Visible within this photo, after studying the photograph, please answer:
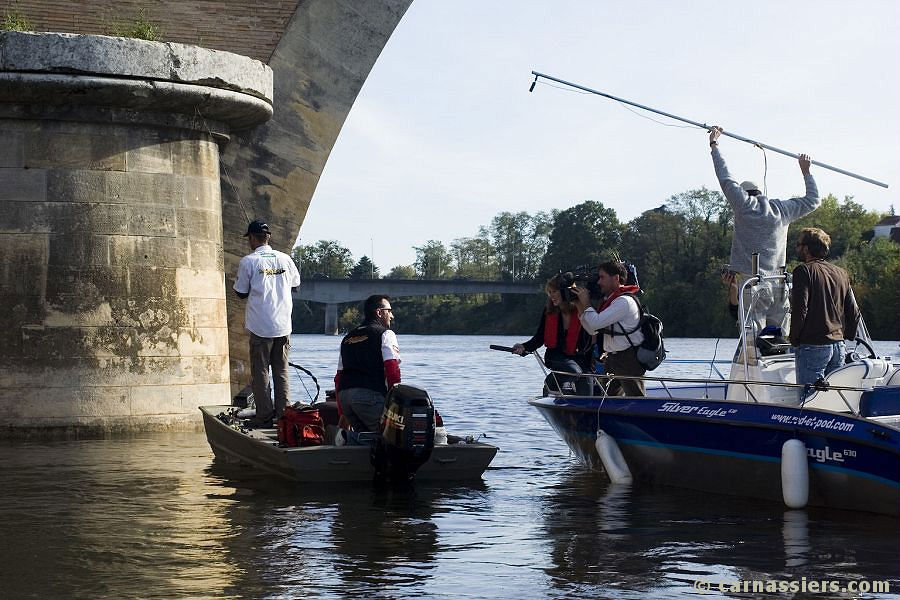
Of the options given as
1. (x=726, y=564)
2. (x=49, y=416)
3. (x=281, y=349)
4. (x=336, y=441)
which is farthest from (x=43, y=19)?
(x=726, y=564)

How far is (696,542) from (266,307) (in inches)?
189

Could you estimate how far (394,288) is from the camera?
7656 centimetres

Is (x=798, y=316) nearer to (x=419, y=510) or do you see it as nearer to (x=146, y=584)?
(x=419, y=510)

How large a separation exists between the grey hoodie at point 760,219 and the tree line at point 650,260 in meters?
38.8

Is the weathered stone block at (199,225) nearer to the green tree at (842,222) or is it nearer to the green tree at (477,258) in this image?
the green tree at (842,222)

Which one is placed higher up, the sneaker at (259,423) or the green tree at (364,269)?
the green tree at (364,269)

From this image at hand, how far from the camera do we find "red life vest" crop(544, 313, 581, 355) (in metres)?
11.9

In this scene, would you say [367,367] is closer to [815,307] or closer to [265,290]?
[265,290]

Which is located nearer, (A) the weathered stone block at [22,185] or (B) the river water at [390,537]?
(B) the river water at [390,537]

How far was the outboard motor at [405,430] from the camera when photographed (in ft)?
30.6

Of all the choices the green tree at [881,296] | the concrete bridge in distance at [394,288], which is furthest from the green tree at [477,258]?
the green tree at [881,296]

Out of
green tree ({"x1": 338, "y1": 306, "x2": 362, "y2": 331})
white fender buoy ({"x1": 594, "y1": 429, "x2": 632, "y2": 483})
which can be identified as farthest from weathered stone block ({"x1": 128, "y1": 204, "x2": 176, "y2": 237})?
green tree ({"x1": 338, "y1": 306, "x2": 362, "y2": 331})

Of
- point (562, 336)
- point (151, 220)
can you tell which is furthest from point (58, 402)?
point (562, 336)

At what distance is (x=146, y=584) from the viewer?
664cm
